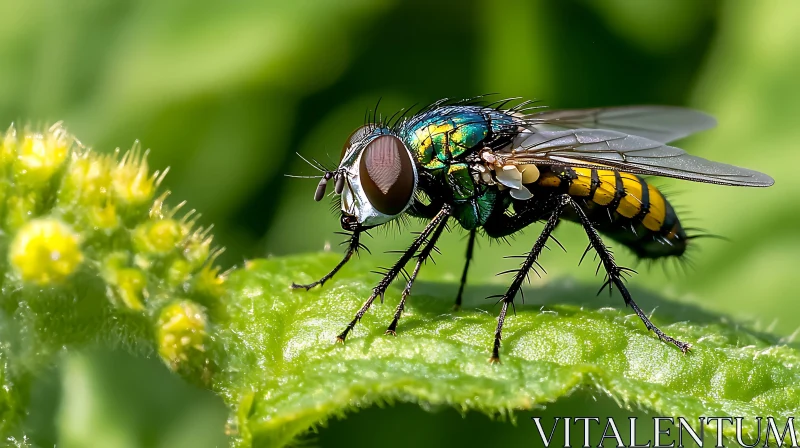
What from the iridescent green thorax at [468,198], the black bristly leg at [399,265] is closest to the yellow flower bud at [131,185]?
the black bristly leg at [399,265]

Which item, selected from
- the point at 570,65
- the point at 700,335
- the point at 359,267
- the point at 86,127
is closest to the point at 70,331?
the point at 359,267

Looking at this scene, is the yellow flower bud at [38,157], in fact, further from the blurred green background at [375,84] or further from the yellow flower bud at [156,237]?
the blurred green background at [375,84]

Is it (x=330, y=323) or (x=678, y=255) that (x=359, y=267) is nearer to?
(x=330, y=323)

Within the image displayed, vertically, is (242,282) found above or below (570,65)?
below

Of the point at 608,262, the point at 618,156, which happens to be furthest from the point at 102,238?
the point at 618,156

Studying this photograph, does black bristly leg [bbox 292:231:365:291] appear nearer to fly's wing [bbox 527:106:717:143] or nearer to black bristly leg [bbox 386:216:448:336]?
black bristly leg [bbox 386:216:448:336]

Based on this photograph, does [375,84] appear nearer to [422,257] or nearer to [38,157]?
[422,257]
